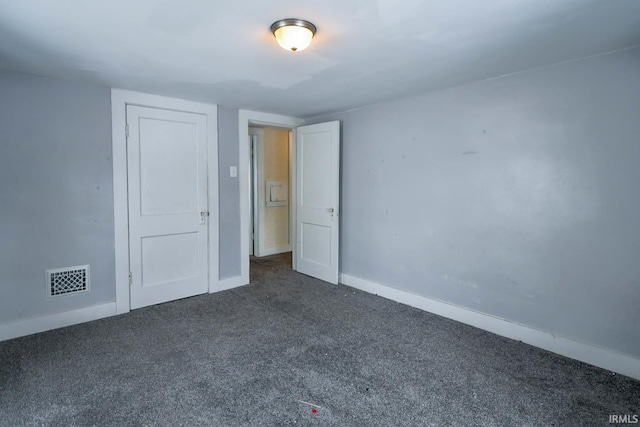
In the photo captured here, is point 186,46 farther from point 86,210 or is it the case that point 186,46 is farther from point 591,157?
point 591,157

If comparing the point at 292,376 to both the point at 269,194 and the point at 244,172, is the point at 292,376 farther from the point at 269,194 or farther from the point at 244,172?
the point at 269,194

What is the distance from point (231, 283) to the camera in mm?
4129

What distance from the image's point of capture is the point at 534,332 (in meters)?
2.73

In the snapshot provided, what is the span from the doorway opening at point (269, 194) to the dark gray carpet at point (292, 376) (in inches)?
103

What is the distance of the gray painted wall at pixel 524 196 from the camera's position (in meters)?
2.34

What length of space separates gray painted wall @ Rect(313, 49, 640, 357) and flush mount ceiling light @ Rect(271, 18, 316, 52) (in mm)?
1784

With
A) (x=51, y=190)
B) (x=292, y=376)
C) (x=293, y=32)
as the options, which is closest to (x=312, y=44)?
(x=293, y=32)

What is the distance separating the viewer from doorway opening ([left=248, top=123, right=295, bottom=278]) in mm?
5812

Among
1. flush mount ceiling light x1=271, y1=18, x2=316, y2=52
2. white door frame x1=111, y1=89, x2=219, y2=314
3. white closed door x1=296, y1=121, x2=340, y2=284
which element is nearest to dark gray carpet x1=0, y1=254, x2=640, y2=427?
white door frame x1=111, y1=89, x2=219, y2=314

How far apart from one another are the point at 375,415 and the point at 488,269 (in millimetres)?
1738

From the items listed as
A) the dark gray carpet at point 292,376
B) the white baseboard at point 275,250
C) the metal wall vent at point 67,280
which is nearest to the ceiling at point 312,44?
the metal wall vent at point 67,280

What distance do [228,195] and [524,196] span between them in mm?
3046

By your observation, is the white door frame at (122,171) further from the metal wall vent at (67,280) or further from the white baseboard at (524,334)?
the white baseboard at (524,334)

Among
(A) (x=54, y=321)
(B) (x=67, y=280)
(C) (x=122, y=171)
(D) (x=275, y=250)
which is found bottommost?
(A) (x=54, y=321)
